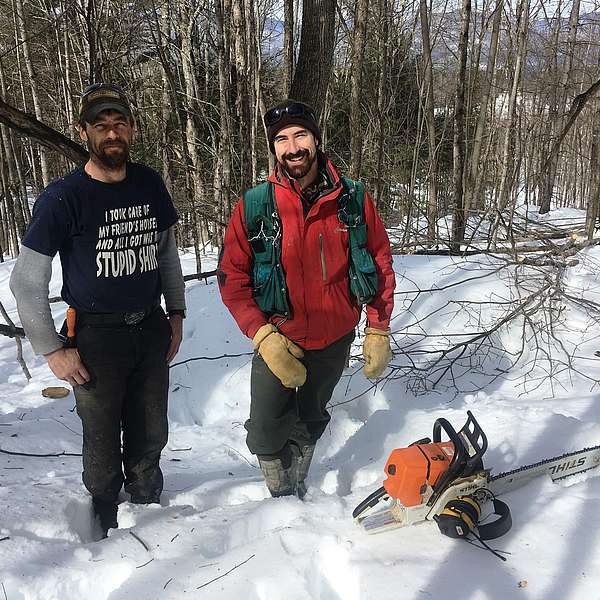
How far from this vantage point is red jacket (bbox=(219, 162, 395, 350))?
2188mm

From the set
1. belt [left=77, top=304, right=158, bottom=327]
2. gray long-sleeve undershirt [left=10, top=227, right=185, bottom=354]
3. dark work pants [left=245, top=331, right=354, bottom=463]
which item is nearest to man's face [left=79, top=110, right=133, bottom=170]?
gray long-sleeve undershirt [left=10, top=227, right=185, bottom=354]

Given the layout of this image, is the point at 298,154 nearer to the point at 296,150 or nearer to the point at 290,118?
the point at 296,150

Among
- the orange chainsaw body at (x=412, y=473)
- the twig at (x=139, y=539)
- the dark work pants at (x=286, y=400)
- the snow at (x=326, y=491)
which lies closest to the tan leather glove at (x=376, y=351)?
the dark work pants at (x=286, y=400)

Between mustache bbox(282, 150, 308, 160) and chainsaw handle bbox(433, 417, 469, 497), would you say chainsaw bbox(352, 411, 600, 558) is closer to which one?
chainsaw handle bbox(433, 417, 469, 497)

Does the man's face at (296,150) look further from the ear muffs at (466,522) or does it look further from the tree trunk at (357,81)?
the tree trunk at (357,81)

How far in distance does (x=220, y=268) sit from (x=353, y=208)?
0.71 m

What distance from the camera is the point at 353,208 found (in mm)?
2281

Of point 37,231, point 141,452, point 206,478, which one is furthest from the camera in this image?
point 206,478

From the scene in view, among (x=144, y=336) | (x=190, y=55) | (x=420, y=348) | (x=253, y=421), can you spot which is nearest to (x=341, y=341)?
(x=253, y=421)

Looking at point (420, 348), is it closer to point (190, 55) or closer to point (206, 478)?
point (206, 478)

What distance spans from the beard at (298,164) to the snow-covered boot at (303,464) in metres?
1.52

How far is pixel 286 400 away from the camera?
2.46 metres

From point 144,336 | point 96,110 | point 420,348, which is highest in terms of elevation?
point 96,110

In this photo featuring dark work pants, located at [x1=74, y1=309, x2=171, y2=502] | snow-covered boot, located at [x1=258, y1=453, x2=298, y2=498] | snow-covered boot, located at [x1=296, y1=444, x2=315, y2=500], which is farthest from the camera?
snow-covered boot, located at [x1=296, y1=444, x2=315, y2=500]
